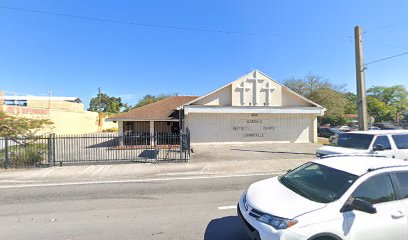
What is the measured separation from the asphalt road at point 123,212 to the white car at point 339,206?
1.20 m

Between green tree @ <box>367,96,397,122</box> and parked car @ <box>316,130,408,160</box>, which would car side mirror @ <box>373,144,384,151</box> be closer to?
parked car @ <box>316,130,408,160</box>

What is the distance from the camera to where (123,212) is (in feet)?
17.5

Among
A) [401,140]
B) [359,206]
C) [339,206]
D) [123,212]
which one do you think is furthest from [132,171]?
[401,140]

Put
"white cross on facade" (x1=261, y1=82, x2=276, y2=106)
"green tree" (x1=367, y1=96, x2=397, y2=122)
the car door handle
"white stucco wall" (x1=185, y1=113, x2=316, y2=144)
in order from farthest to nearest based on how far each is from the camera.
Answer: "green tree" (x1=367, y1=96, x2=397, y2=122) → "white cross on facade" (x1=261, y1=82, x2=276, y2=106) → "white stucco wall" (x1=185, y1=113, x2=316, y2=144) → the car door handle

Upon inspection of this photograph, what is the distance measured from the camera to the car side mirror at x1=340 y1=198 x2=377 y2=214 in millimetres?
2973

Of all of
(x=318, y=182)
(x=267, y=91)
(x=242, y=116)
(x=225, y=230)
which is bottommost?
(x=225, y=230)

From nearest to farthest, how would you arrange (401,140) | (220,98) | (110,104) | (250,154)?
1. (401,140)
2. (250,154)
3. (220,98)
4. (110,104)

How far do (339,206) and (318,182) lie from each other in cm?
73

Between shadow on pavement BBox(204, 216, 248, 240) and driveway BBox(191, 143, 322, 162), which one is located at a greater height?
driveway BBox(191, 143, 322, 162)

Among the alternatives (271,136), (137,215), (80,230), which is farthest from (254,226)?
(271,136)

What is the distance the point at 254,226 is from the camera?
3209 mm

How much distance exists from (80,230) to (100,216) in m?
0.67

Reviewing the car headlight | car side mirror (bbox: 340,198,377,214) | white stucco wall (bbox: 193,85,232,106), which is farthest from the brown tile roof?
car side mirror (bbox: 340,198,377,214)

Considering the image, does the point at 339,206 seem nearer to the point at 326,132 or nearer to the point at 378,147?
the point at 378,147
